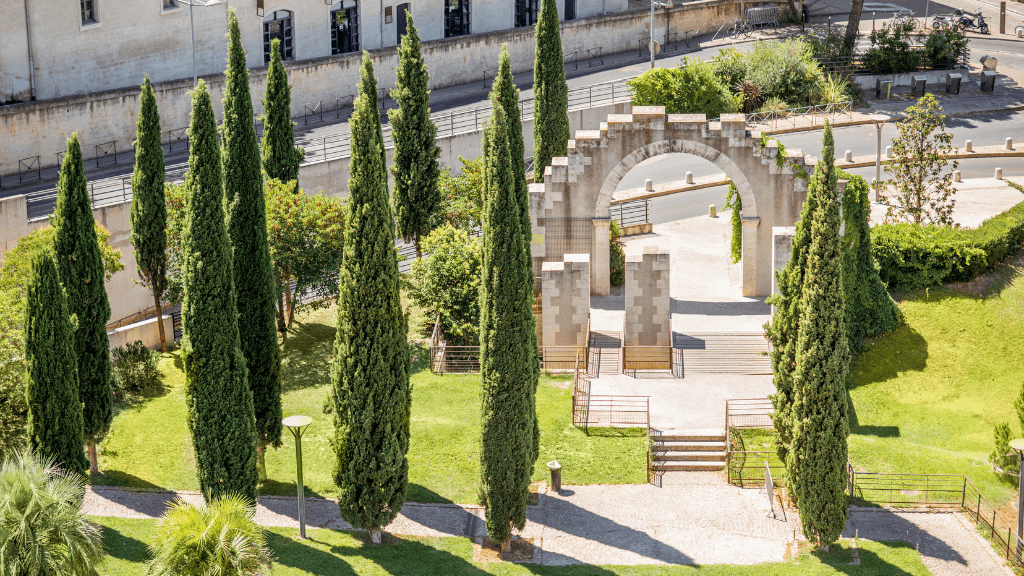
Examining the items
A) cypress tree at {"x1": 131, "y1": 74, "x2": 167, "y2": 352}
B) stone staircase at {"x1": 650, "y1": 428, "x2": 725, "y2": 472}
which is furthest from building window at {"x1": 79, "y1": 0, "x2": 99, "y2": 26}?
stone staircase at {"x1": 650, "y1": 428, "x2": 725, "y2": 472}

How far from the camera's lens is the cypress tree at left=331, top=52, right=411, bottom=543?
33375 mm

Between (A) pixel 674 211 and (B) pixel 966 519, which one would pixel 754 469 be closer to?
(B) pixel 966 519

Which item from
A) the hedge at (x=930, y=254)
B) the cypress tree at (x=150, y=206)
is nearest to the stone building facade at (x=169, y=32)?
the cypress tree at (x=150, y=206)

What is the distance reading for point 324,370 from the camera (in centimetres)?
4669

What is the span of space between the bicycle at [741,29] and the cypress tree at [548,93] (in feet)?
104

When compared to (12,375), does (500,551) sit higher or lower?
lower

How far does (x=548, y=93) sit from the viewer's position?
53.1m

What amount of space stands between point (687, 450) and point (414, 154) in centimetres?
1701

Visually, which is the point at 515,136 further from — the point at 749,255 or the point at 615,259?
the point at 749,255

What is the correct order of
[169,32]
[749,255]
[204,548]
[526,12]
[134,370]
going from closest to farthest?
[204,548], [134,370], [749,255], [169,32], [526,12]

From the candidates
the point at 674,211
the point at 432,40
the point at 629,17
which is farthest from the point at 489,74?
the point at 674,211

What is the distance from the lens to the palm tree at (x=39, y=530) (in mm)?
26906

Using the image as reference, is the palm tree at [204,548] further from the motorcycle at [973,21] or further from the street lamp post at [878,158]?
the motorcycle at [973,21]

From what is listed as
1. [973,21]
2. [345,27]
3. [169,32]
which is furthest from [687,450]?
[973,21]
